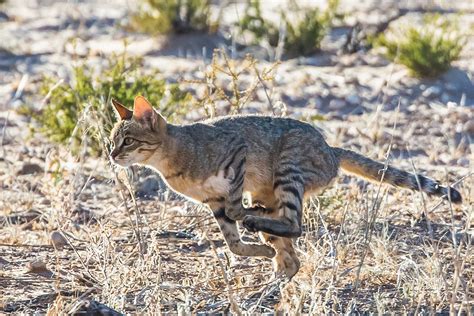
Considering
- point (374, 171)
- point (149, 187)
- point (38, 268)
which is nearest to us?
point (38, 268)

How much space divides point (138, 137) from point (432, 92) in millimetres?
6062

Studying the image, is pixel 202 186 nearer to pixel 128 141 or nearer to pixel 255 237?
pixel 128 141

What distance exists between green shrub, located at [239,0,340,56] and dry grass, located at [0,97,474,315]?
420cm

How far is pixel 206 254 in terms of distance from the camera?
8.02 m

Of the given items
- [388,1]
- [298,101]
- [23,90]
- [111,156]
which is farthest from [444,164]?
[388,1]

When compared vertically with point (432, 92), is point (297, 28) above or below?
below

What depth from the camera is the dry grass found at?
6.55 metres

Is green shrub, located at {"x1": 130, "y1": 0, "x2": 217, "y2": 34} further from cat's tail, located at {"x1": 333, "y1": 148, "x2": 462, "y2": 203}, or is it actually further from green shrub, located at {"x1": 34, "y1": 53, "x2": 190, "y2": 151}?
cat's tail, located at {"x1": 333, "y1": 148, "x2": 462, "y2": 203}

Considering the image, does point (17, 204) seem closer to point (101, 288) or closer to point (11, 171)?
point (11, 171)

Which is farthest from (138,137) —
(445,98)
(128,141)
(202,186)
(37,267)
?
(445,98)

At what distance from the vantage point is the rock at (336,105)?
40.6 ft

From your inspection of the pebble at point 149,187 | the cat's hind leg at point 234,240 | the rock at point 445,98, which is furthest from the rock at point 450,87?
the cat's hind leg at point 234,240

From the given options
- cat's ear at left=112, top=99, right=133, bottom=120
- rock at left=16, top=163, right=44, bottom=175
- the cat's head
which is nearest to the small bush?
rock at left=16, top=163, right=44, bottom=175

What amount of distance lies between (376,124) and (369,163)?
12.1 ft
